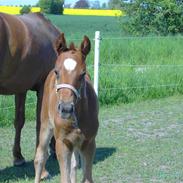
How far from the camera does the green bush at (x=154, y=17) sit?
21812 mm

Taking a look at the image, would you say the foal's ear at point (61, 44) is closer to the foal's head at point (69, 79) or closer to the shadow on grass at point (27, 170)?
the foal's head at point (69, 79)

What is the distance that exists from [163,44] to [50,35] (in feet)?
28.4

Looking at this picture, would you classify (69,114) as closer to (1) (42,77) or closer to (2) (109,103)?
(1) (42,77)

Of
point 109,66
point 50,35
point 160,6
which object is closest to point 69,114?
point 50,35

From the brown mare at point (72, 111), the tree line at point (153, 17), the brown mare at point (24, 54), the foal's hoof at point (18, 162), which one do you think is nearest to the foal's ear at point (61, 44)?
the brown mare at point (72, 111)

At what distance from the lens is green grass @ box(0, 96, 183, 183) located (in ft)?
20.8

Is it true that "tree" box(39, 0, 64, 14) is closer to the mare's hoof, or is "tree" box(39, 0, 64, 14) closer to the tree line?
the tree line

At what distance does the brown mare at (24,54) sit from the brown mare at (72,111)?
85cm

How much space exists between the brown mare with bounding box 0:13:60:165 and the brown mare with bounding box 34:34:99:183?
845 mm

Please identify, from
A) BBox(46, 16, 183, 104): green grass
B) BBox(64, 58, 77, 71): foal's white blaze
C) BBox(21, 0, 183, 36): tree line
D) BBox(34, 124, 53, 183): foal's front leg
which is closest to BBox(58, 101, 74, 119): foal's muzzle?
BBox(64, 58, 77, 71): foal's white blaze

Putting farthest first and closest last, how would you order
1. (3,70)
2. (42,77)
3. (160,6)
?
(160,6), (42,77), (3,70)

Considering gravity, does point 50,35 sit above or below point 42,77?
above

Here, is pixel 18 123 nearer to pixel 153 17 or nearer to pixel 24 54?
pixel 24 54

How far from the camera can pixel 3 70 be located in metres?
6.11
